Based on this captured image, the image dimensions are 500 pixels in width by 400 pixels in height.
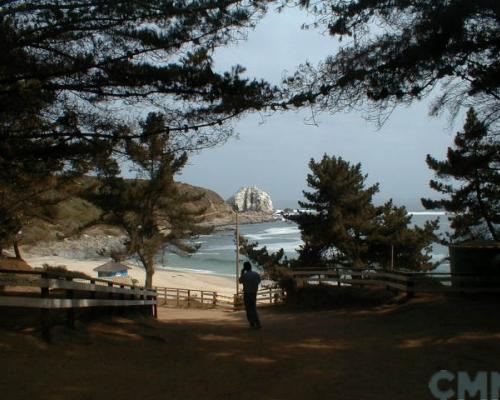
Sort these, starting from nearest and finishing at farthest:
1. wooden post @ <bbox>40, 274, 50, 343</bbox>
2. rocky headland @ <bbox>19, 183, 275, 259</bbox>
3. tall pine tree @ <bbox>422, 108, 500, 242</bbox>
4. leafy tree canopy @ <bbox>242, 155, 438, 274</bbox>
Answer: wooden post @ <bbox>40, 274, 50, 343</bbox> → tall pine tree @ <bbox>422, 108, 500, 242</bbox> → leafy tree canopy @ <bbox>242, 155, 438, 274</bbox> → rocky headland @ <bbox>19, 183, 275, 259</bbox>

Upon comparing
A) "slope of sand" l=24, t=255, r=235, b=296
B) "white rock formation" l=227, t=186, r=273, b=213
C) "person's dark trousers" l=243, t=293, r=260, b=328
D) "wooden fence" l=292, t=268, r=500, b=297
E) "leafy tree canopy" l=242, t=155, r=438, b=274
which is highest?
"white rock formation" l=227, t=186, r=273, b=213

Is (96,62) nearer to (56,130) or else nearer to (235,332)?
(56,130)

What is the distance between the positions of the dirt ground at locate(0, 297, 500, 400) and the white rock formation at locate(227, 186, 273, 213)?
170 metres

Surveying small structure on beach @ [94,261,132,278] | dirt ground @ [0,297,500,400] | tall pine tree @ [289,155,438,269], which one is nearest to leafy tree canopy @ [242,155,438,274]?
tall pine tree @ [289,155,438,269]

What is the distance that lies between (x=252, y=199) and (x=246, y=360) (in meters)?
177

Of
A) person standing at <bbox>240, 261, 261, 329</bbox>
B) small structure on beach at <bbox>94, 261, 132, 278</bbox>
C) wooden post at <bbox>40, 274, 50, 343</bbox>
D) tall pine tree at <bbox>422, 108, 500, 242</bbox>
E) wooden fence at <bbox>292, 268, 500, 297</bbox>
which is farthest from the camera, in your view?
small structure on beach at <bbox>94, 261, 132, 278</bbox>

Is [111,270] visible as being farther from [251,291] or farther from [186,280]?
[251,291]

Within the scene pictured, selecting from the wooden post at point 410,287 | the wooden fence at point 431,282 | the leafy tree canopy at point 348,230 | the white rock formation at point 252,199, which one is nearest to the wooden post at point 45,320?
the wooden fence at point 431,282

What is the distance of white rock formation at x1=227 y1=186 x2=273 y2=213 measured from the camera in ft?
592

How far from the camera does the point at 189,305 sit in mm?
28078

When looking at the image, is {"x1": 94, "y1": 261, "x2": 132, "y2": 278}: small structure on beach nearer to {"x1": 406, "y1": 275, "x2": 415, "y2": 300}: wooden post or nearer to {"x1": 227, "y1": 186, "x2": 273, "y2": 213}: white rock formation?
{"x1": 406, "y1": 275, "x2": 415, "y2": 300}: wooden post

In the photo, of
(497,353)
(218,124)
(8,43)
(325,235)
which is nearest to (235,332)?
(218,124)

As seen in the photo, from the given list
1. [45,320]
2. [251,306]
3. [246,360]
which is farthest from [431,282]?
[45,320]

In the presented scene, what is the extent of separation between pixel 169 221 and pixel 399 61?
81.3 ft
